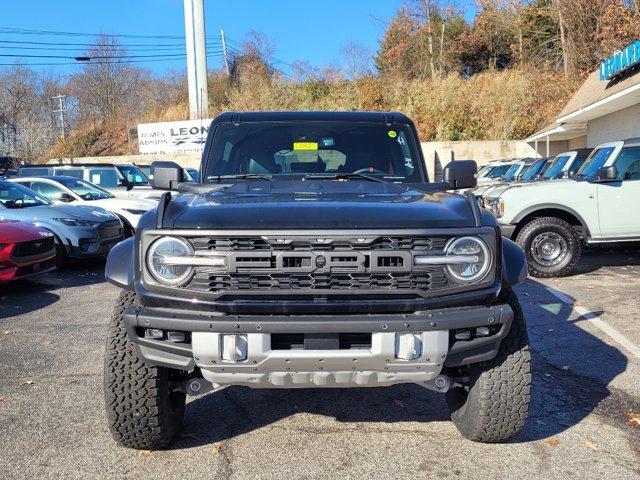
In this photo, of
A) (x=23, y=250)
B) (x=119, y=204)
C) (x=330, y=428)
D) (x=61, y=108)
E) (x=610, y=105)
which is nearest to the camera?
(x=330, y=428)

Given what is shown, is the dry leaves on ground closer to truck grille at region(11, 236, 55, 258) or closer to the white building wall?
truck grille at region(11, 236, 55, 258)

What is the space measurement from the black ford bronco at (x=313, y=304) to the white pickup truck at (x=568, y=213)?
619 cm

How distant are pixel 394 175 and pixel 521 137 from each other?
2843 cm

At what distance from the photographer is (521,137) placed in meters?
30.8

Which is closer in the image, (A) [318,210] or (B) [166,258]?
(B) [166,258]

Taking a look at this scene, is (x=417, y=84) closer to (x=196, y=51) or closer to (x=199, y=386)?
(x=196, y=51)

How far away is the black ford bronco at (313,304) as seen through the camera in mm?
2807

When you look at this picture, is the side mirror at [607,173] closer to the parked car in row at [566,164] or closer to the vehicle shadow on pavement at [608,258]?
the vehicle shadow on pavement at [608,258]

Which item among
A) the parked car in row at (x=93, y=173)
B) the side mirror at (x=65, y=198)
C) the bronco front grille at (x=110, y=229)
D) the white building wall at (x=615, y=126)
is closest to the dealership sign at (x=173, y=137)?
the parked car in row at (x=93, y=173)

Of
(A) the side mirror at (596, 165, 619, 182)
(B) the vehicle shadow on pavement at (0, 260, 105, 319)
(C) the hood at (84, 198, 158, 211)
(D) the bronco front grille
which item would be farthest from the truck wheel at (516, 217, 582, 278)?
(C) the hood at (84, 198, 158, 211)

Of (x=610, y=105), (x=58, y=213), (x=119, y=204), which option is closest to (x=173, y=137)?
(x=119, y=204)

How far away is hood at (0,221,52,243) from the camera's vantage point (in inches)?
306

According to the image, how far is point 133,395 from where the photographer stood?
3176 mm

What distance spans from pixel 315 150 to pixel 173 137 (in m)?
29.6
